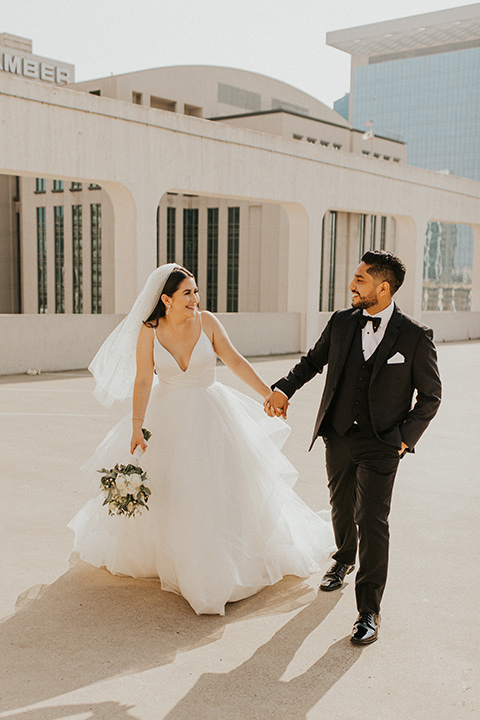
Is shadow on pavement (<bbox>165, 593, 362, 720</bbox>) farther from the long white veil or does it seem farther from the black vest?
the long white veil

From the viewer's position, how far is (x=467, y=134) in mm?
137125

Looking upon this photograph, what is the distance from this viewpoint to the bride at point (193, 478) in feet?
13.3

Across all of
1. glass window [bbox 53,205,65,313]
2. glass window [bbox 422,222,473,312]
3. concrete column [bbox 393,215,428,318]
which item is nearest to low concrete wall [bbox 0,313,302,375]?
concrete column [bbox 393,215,428,318]

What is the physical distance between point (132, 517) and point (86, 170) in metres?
11.7

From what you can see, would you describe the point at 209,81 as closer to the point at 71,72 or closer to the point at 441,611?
the point at 71,72

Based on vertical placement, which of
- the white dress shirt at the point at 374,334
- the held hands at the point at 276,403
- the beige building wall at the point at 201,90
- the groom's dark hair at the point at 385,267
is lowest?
the held hands at the point at 276,403

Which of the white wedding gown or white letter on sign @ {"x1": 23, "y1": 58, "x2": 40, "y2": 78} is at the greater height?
white letter on sign @ {"x1": 23, "y1": 58, "x2": 40, "y2": 78}

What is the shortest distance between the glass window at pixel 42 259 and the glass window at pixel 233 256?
506 inches

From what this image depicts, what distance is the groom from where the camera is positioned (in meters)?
3.77

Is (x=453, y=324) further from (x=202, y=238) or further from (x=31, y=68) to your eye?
(x=202, y=238)

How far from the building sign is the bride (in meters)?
32.7

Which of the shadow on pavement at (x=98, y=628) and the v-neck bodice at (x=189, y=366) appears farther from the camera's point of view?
the v-neck bodice at (x=189, y=366)

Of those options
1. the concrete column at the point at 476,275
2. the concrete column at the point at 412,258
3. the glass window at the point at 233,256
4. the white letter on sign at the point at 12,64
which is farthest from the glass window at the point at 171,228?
the concrete column at the point at 412,258

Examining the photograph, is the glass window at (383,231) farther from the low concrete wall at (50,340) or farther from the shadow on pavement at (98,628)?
the shadow on pavement at (98,628)
